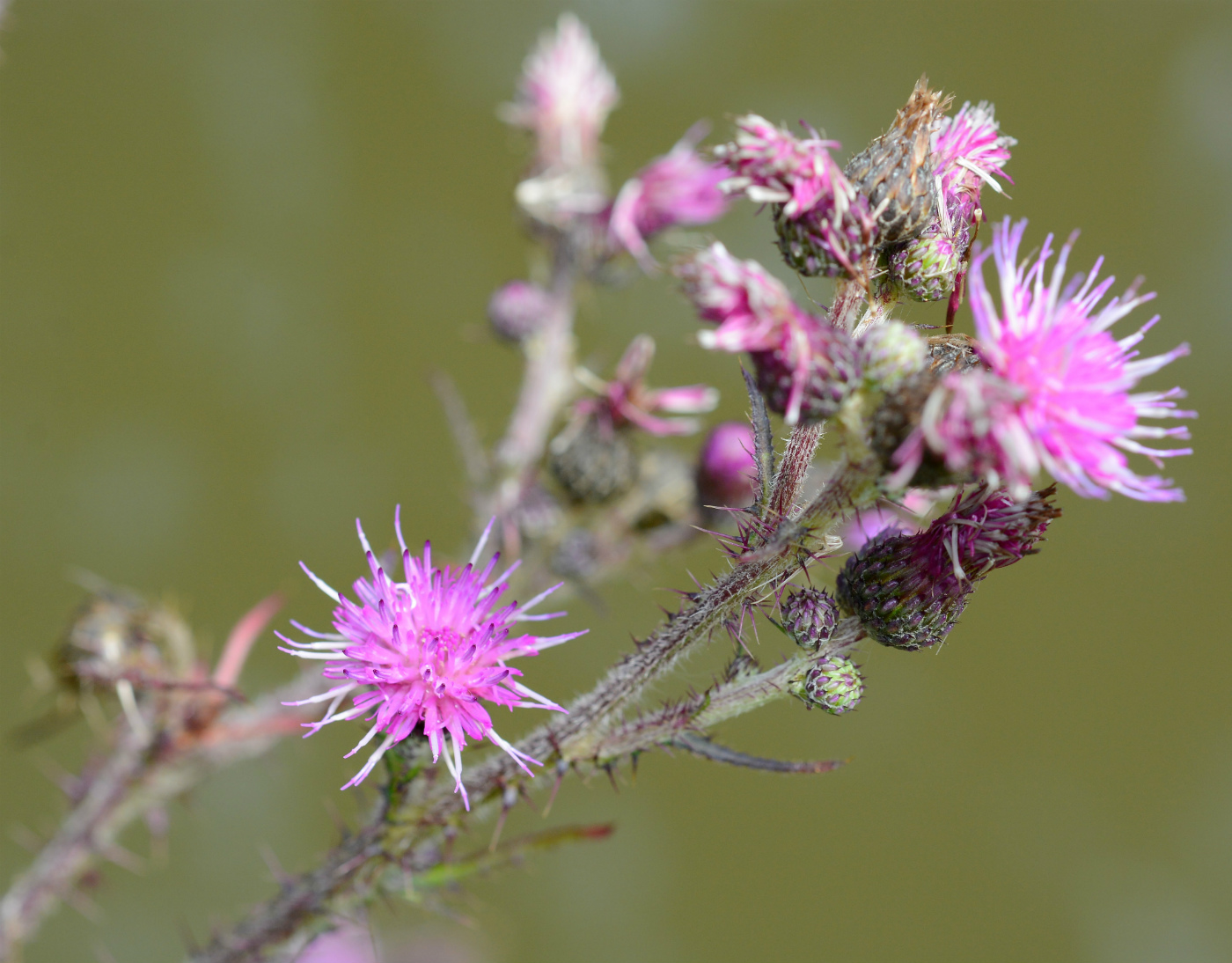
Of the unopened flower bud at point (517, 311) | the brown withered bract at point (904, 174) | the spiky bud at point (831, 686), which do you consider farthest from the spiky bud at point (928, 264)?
the unopened flower bud at point (517, 311)

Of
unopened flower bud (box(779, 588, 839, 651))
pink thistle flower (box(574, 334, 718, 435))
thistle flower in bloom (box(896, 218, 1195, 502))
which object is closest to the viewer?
thistle flower in bloom (box(896, 218, 1195, 502))

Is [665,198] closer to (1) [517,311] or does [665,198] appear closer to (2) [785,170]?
(1) [517,311]

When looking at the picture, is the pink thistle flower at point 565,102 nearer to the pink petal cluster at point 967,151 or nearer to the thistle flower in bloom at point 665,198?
the thistle flower in bloom at point 665,198

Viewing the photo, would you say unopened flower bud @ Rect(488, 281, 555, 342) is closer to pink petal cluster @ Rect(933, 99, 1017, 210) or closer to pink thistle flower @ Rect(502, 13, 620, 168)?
pink thistle flower @ Rect(502, 13, 620, 168)

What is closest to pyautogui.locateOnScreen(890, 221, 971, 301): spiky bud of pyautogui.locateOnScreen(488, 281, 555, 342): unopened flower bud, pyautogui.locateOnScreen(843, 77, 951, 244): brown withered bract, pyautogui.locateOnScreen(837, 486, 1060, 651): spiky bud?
pyautogui.locateOnScreen(843, 77, 951, 244): brown withered bract

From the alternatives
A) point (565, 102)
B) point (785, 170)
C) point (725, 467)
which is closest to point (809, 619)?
point (785, 170)

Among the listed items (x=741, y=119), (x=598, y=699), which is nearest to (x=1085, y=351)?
(x=741, y=119)

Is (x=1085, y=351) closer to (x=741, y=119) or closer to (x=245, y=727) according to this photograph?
(x=741, y=119)
